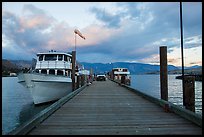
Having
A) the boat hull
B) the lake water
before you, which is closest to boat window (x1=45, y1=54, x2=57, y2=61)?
the boat hull

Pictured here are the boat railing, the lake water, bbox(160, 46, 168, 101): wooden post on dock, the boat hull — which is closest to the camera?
bbox(160, 46, 168, 101): wooden post on dock

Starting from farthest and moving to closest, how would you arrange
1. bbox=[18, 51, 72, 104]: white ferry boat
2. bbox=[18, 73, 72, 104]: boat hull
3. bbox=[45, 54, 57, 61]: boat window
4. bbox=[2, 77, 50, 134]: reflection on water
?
1. bbox=[45, 54, 57, 61]: boat window
2. bbox=[18, 51, 72, 104]: white ferry boat
3. bbox=[18, 73, 72, 104]: boat hull
4. bbox=[2, 77, 50, 134]: reflection on water

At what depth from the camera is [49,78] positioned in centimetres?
2038

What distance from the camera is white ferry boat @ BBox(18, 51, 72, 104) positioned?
1948 cm

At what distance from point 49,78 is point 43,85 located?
0.79 meters

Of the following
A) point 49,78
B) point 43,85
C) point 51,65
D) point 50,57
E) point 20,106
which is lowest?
point 20,106

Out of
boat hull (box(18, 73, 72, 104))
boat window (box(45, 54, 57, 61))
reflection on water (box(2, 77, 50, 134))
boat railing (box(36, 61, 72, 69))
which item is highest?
boat window (box(45, 54, 57, 61))

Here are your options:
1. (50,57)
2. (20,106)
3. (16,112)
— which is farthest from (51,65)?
(16,112)

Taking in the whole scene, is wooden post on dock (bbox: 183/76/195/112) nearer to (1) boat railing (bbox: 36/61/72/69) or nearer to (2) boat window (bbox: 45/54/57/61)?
(1) boat railing (bbox: 36/61/72/69)

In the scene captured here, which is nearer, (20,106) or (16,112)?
(16,112)

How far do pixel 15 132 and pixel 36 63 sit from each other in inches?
807

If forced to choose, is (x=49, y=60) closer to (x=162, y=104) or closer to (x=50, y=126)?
(x=162, y=104)

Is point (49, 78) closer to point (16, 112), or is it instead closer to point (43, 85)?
point (43, 85)

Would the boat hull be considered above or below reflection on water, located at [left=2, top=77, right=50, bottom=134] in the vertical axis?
above
